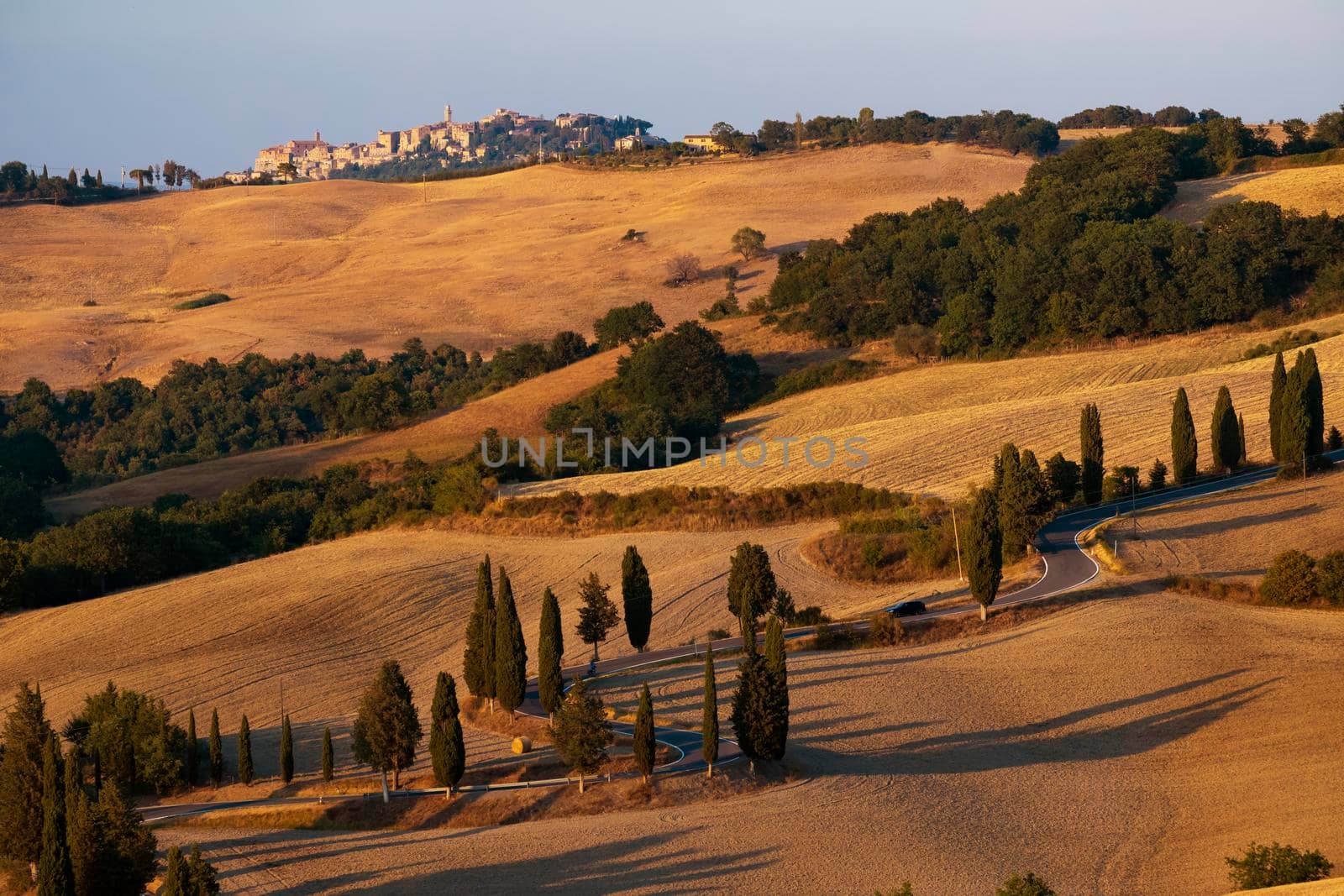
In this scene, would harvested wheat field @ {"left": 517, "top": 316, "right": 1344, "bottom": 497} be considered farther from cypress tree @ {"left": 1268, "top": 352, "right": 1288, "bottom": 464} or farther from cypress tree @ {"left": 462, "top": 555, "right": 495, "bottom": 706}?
cypress tree @ {"left": 462, "top": 555, "right": 495, "bottom": 706}

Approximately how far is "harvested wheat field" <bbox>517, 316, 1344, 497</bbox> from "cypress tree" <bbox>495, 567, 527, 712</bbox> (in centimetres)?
2275

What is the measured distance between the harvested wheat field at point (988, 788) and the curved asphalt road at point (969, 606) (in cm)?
181

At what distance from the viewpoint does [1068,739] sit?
36.3 metres

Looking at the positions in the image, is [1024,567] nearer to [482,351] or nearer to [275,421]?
[275,421]

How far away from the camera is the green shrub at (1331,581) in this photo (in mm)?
43719

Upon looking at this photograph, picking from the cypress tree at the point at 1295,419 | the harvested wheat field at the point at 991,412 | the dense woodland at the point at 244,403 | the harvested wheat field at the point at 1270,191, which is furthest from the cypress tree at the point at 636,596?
the harvested wheat field at the point at 1270,191

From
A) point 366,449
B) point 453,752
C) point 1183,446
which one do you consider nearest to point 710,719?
point 453,752

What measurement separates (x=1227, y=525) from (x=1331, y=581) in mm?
6867

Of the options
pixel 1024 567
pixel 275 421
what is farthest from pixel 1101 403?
pixel 275 421

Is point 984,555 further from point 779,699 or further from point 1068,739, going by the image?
point 779,699

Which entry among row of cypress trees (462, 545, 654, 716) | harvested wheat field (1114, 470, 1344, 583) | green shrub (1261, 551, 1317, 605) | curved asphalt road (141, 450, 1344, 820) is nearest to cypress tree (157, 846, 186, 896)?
curved asphalt road (141, 450, 1344, 820)

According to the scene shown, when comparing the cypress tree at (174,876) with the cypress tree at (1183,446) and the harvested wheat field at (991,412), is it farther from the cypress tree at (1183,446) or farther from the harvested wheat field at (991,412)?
the cypress tree at (1183,446)

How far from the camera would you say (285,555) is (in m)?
60.1

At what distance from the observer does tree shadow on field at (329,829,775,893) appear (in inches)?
1100
